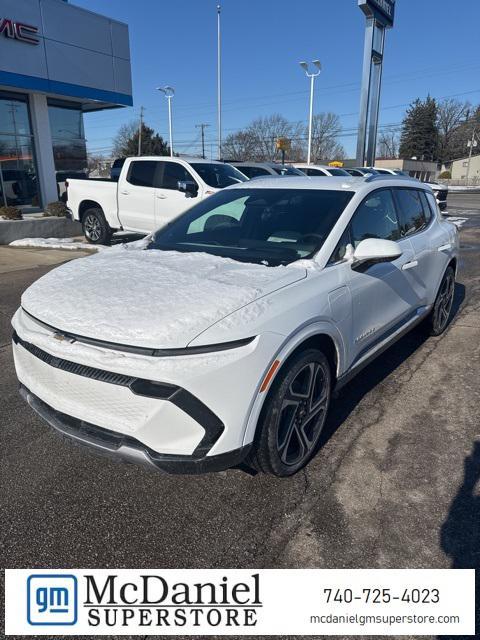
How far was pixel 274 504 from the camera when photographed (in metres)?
2.53

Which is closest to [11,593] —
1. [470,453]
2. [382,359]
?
[470,453]

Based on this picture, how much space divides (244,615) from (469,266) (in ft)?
28.3

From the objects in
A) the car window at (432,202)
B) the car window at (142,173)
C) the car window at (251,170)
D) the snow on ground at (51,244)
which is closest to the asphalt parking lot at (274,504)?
the car window at (432,202)

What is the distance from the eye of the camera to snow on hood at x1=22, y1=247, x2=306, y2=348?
7.03ft

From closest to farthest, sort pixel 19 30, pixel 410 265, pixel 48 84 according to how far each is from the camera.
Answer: pixel 410 265
pixel 19 30
pixel 48 84

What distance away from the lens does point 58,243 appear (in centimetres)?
1105

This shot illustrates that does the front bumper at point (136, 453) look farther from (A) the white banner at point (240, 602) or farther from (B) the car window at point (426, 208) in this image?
(B) the car window at point (426, 208)

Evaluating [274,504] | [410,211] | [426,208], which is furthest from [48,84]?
[274,504]

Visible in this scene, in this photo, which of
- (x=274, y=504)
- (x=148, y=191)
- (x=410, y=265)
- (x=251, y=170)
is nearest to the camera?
(x=274, y=504)

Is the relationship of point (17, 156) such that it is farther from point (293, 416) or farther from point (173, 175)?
Result: point (293, 416)

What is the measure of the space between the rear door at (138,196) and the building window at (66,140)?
692 centimetres

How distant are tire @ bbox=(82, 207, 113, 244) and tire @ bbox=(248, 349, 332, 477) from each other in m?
9.02

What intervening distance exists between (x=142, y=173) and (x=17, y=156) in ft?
22.5

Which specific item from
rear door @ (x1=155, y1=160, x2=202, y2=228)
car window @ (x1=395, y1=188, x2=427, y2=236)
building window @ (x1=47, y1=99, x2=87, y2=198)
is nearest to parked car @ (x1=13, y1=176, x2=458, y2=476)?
car window @ (x1=395, y1=188, x2=427, y2=236)
